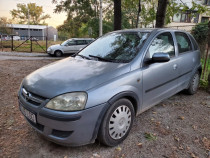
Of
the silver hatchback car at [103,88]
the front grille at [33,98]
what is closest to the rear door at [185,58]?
the silver hatchback car at [103,88]

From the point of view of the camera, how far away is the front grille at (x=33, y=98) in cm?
210

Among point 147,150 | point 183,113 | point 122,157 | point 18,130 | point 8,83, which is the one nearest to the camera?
point 122,157

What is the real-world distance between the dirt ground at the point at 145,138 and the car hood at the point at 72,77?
0.83m

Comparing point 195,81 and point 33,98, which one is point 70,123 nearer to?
point 33,98

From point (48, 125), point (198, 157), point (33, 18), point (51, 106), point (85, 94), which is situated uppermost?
point (33, 18)

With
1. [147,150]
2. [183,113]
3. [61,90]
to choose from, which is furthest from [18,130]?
[183,113]

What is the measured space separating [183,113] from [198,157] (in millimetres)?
1342

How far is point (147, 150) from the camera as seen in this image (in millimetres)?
2381

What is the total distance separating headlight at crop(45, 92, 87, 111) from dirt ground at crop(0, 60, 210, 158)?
0.73 metres

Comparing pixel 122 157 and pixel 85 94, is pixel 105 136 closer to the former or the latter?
pixel 122 157

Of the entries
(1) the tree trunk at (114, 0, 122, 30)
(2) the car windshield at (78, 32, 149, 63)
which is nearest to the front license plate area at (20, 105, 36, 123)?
(2) the car windshield at (78, 32, 149, 63)

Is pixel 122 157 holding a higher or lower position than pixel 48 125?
lower

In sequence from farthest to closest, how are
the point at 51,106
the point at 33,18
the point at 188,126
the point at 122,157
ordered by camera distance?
the point at 33,18 → the point at 188,126 → the point at 122,157 → the point at 51,106

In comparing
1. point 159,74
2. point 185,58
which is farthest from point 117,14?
point 159,74
